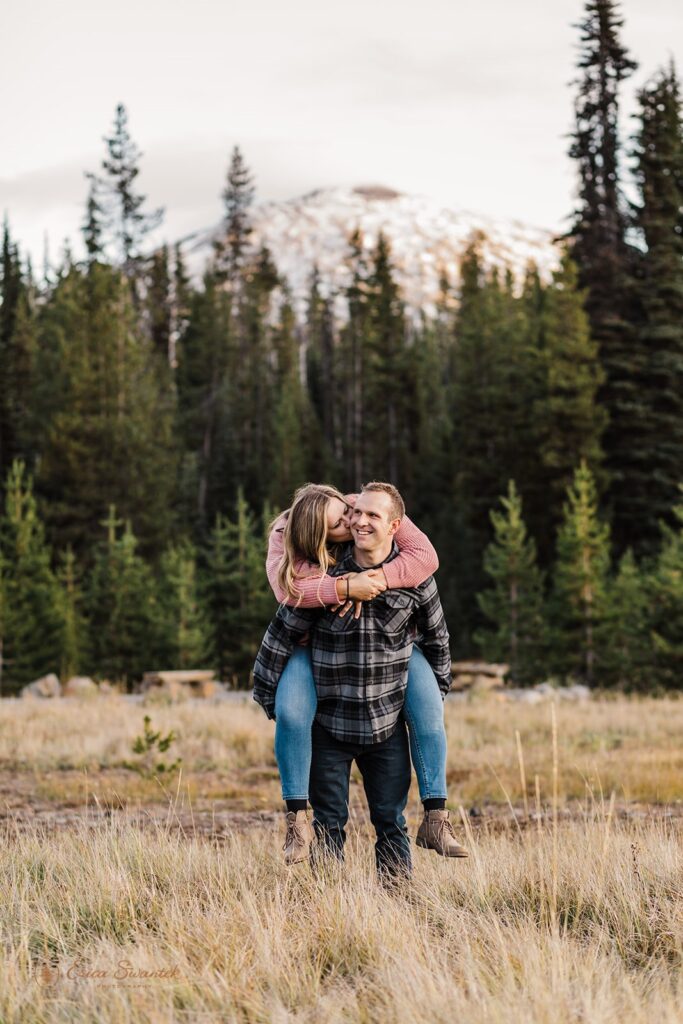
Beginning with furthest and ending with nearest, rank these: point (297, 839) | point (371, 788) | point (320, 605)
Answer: point (371, 788)
point (320, 605)
point (297, 839)

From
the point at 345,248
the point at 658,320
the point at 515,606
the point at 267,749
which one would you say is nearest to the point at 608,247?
the point at 658,320

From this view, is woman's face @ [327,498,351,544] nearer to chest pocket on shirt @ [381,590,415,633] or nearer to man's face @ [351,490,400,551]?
man's face @ [351,490,400,551]

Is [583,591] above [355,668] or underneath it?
underneath

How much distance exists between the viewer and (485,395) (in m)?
42.8

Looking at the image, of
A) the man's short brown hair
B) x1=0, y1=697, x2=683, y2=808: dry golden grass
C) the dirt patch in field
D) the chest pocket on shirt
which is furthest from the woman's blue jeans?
x1=0, y1=697, x2=683, y2=808: dry golden grass

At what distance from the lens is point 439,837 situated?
4.35 m

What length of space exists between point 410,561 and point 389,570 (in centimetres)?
12

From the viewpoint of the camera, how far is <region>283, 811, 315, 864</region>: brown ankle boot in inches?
169

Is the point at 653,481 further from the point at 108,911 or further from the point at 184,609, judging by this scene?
the point at 108,911

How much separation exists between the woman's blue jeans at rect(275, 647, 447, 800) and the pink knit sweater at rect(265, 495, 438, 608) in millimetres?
333

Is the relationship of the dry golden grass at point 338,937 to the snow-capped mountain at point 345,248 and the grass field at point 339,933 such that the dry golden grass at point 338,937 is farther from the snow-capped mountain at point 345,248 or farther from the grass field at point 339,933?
the snow-capped mountain at point 345,248

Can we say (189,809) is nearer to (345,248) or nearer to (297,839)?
(297,839)

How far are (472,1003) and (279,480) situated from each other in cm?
4454

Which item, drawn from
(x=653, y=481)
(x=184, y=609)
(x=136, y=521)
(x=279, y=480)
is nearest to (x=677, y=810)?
(x=184, y=609)
